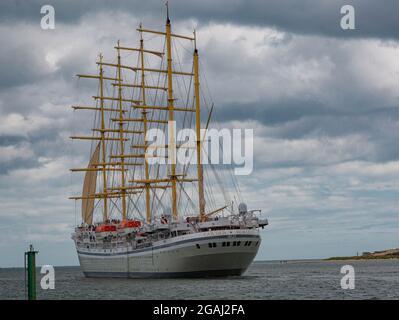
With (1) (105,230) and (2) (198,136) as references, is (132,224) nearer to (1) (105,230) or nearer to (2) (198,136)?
(1) (105,230)

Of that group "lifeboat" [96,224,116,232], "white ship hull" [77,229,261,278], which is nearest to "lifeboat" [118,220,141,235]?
"lifeboat" [96,224,116,232]

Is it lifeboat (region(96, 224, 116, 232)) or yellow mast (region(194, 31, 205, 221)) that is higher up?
yellow mast (region(194, 31, 205, 221))

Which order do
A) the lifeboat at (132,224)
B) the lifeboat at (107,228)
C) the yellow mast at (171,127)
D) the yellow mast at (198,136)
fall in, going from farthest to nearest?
the lifeboat at (107,228) < the lifeboat at (132,224) < the yellow mast at (171,127) < the yellow mast at (198,136)

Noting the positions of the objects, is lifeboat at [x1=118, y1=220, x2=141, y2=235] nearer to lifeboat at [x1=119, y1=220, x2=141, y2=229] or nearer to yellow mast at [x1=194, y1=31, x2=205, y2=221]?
lifeboat at [x1=119, y1=220, x2=141, y2=229]

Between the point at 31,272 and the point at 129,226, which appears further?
the point at 129,226

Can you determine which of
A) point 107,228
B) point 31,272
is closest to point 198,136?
point 107,228

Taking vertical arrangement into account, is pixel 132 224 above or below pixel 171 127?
below

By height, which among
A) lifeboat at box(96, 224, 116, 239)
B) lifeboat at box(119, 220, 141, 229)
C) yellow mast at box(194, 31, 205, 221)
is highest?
yellow mast at box(194, 31, 205, 221)

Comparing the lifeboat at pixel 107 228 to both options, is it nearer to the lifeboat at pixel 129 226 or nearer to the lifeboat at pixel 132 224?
the lifeboat at pixel 129 226

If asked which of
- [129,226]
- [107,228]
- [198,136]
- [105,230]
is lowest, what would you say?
[105,230]

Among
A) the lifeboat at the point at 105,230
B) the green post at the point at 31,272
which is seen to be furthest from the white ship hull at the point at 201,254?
the green post at the point at 31,272

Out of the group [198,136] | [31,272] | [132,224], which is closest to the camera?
[31,272]

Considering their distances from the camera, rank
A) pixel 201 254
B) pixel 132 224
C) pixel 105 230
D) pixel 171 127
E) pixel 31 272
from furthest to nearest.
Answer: pixel 105 230 → pixel 132 224 → pixel 171 127 → pixel 201 254 → pixel 31 272
